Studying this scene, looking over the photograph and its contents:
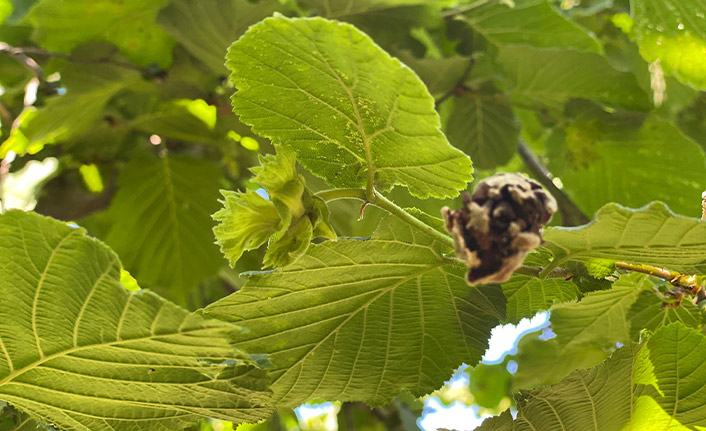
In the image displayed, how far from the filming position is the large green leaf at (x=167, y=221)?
167cm

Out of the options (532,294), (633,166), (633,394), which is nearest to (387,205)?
(532,294)

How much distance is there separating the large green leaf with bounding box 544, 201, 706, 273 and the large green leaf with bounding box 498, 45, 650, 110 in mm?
807

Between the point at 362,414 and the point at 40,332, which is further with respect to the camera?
the point at 362,414

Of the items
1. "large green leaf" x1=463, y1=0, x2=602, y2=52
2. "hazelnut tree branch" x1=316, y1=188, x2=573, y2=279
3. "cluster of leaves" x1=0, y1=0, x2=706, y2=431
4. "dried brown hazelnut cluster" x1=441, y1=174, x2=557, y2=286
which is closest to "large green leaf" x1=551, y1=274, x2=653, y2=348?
"cluster of leaves" x1=0, y1=0, x2=706, y2=431

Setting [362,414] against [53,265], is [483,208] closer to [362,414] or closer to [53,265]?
[53,265]

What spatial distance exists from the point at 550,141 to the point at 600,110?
14 cm

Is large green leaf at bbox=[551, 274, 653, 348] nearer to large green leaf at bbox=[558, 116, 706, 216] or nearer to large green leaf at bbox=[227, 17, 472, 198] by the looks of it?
large green leaf at bbox=[227, 17, 472, 198]

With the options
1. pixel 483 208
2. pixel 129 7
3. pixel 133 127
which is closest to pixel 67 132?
pixel 133 127

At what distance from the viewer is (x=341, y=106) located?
0.60 meters

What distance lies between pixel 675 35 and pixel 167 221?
3.99 ft

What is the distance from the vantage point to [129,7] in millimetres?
1450

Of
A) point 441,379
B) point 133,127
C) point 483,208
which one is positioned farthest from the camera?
point 133,127

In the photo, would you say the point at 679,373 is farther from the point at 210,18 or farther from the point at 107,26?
the point at 107,26

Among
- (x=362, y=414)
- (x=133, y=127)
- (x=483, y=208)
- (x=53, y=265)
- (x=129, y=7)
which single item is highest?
(x=483, y=208)
